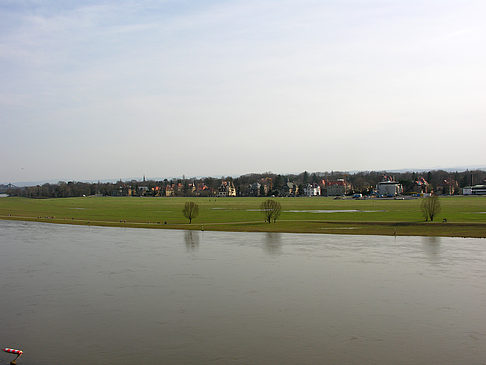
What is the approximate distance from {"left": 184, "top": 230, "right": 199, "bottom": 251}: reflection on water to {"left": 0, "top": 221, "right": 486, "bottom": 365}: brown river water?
4.62 feet

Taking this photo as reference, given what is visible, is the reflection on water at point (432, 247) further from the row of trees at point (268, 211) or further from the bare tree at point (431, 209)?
the row of trees at point (268, 211)

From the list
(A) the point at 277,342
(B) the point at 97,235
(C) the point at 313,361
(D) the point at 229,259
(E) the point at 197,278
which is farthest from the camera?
(B) the point at 97,235

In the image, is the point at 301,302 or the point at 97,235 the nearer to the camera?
the point at 301,302

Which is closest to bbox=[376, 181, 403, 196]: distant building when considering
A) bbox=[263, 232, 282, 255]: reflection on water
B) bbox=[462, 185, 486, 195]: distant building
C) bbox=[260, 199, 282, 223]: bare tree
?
bbox=[462, 185, 486, 195]: distant building

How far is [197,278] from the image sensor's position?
29359 millimetres

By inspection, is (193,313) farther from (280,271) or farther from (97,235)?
(97,235)

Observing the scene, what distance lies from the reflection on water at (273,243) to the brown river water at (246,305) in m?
0.56

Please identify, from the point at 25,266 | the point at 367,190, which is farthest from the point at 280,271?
the point at 367,190

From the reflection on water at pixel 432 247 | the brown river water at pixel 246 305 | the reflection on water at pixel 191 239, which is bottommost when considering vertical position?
the brown river water at pixel 246 305

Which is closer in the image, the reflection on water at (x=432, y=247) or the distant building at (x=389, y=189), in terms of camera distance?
the reflection on water at (x=432, y=247)

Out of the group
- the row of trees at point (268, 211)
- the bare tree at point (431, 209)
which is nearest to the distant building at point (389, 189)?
the bare tree at point (431, 209)

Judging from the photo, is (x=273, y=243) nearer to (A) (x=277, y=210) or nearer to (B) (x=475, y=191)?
(A) (x=277, y=210)

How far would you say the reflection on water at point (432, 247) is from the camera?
119 ft

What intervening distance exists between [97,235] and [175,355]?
40.5 m
